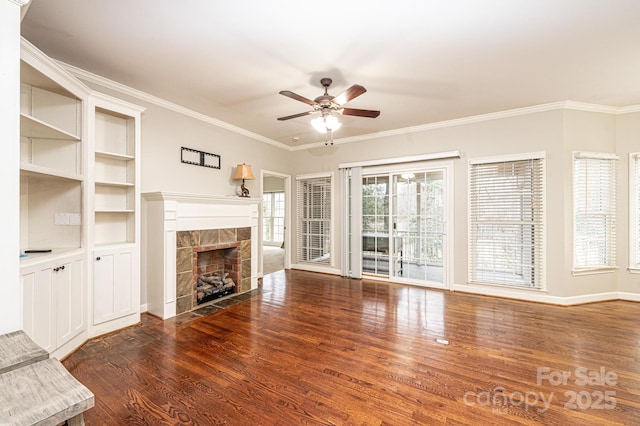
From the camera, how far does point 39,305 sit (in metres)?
2.12

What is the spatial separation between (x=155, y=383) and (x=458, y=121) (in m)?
5.09

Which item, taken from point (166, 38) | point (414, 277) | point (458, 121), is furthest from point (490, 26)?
point (414, 277)

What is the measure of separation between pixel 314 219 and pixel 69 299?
4142mm

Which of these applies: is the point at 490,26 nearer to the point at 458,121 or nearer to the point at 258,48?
the point at 258,48

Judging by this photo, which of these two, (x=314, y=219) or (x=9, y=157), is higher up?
(x=9, y=157)

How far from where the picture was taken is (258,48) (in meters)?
2.58

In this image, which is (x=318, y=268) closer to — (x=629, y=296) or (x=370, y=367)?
(x=370, y=367)

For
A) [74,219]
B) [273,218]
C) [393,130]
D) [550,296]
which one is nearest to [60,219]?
[74,219]

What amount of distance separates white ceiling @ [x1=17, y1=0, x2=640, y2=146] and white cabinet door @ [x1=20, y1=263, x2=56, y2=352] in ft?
6.55

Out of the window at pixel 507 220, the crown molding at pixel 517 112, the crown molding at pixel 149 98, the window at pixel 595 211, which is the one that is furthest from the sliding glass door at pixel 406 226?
the crown molding at pixel 149 98

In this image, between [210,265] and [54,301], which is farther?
[210,265]

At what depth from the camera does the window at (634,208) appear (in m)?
3.92

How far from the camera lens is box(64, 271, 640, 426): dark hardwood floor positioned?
1.79m

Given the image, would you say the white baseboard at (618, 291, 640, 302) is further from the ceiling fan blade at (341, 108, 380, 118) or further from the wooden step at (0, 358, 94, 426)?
the wooden step at (0, 358, 94, 426)
